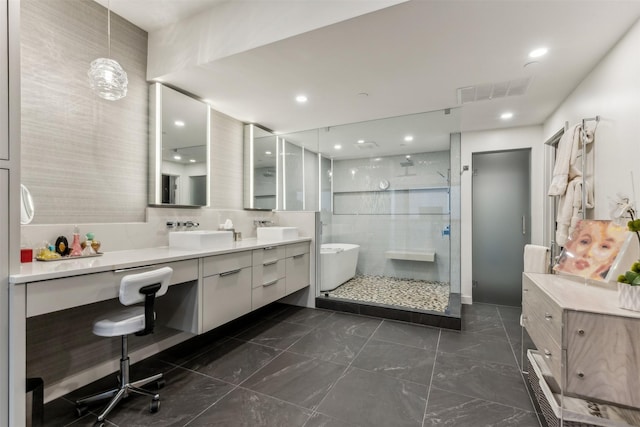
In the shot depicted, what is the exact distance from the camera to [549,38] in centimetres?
184

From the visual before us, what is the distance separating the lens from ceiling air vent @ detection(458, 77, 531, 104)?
2.48m

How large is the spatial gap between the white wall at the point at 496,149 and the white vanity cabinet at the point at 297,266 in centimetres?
223

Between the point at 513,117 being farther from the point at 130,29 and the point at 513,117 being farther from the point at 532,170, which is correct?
the point at 130,29

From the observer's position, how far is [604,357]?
3.94 ft

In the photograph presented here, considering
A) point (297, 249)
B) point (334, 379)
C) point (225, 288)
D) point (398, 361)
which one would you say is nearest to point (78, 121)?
point (225, 288)

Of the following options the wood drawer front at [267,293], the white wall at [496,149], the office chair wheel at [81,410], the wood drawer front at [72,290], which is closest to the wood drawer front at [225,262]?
the wood drawer front at [267,293]

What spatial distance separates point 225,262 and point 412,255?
9.51 feet

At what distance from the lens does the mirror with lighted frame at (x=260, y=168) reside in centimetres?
368

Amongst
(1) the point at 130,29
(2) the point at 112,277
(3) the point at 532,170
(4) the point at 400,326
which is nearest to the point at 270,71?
(1) the point at 130,29

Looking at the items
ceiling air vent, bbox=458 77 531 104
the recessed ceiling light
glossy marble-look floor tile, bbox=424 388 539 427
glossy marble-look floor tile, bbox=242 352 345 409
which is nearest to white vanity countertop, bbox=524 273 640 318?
glossy marble-look floor tile, bbox=424 388 539 427

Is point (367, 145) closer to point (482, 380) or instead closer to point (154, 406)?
point (482, 380)

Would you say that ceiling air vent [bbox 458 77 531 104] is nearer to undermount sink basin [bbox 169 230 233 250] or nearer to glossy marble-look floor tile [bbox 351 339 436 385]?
glossy marble-look floor tile [bbox 351 339 436 385]

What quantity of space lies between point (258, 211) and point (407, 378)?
2670 millimetres

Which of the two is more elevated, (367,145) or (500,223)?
(367,145)
